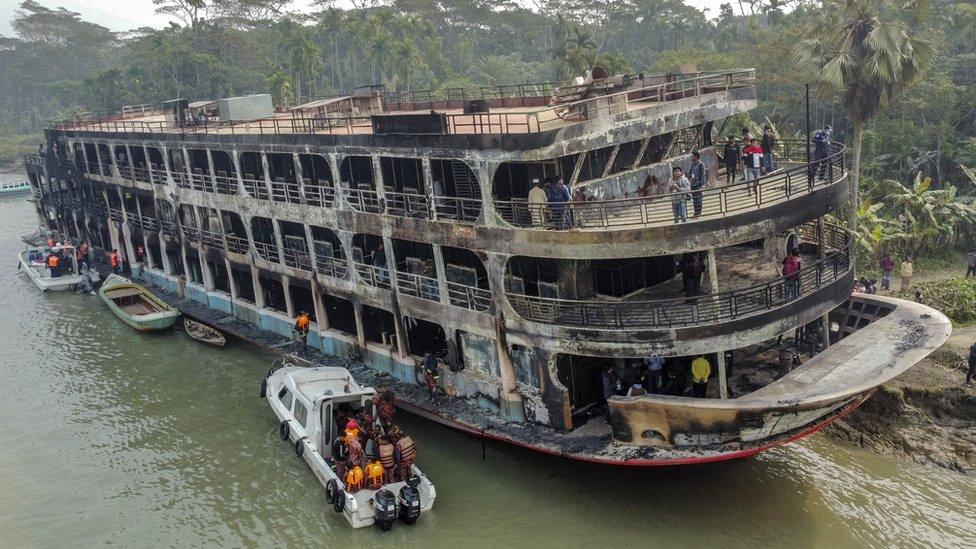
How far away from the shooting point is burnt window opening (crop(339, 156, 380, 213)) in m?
→ 22.2

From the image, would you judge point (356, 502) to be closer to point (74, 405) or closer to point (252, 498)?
point (252, 498)

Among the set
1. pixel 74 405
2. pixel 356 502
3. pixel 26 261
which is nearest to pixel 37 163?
pixel 26 261

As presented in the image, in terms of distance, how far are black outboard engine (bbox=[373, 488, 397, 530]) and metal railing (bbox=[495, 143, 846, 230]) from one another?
264 inches

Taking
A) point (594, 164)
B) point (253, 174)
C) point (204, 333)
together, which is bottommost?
point (204, 333)

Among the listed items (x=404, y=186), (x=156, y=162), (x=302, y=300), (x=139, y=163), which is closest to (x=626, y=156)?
(x=404, y=186)

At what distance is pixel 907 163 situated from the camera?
38.6m

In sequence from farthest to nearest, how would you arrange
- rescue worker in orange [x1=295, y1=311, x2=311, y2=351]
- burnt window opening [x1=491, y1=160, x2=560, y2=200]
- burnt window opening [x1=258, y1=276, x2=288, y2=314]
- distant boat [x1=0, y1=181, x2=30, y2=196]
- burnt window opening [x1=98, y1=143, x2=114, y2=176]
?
distant boat [x1=0, y1=181, x2=30, y2=196]
burnt window opening [x1=98, y1=143, x2=114, y2=176]
burnt window opening [x1=258, y1=276, x2=288, y2=314]
rescue worker in orange [x1=295, y1=311, x2=311, y2=351]
burnt window opening [x1=491, y1=160, x2=560, y2=200]

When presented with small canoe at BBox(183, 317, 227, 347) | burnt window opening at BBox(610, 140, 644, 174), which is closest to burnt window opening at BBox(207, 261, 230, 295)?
small canoe at BBox(183, 317, 227, 347)

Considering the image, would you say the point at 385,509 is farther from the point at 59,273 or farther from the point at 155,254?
the point at 59,273

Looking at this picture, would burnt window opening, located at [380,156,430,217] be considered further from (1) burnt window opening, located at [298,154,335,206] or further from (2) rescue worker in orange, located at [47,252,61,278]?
(2) rescue worker in orange, located at [47,252,61,278]

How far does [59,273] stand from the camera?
38812 millimetres

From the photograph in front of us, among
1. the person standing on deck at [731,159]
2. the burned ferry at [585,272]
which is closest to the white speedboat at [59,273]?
the burned ferry at [585,272]

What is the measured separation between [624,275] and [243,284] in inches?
684

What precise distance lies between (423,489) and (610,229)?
7.12 metres
